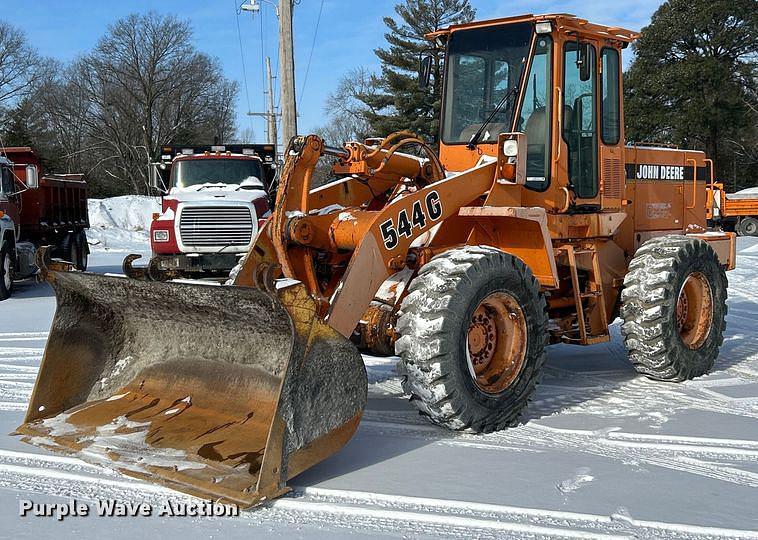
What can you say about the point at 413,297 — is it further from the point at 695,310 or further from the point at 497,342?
the point at 695,310

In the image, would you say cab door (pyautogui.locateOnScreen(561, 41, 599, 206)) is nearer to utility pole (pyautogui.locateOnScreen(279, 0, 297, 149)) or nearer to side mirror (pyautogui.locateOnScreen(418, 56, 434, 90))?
side mirror (pyautogui.locateOnScreen(418, 56, 434, 90))

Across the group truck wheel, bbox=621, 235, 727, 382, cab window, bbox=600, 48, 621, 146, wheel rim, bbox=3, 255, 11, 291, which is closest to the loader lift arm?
cab window, bbox=600, 48, 621, 146

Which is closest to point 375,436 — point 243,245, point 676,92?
point 243,245

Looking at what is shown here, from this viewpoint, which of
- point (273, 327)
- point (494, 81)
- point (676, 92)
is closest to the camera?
point (273, 327)

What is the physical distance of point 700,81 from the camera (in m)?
38.3

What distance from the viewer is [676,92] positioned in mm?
38500

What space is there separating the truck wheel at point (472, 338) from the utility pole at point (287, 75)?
10.5 metres

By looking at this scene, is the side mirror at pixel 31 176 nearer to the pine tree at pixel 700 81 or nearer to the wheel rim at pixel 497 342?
the wheel rim at pixel 497 342

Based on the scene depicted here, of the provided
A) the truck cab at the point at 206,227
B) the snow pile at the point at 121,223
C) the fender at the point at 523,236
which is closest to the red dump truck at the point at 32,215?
the truck cab at the point at 206,227

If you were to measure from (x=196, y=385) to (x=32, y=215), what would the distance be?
13265 mm

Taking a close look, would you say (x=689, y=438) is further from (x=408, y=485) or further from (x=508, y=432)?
(x=408, y=485)

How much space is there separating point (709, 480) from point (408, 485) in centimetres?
176

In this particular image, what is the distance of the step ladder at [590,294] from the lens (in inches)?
260

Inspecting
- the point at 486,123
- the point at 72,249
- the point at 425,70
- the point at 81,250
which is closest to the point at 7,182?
the point at 72,249
